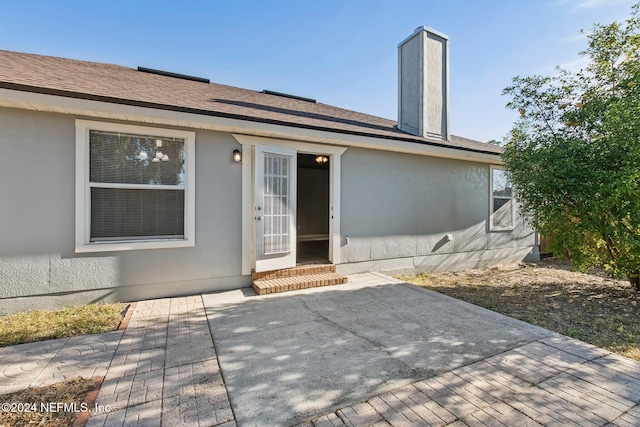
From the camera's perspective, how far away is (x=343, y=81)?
31.7 feet

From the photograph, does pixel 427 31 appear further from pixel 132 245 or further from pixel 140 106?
pixel 132 245

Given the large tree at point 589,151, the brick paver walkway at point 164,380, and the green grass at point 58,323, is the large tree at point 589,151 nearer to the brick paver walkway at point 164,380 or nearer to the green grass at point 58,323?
the brick paver walkway at point 164,380

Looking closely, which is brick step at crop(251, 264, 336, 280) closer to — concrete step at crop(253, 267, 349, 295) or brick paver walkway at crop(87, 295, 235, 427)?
concrete step at crop(253, 267, 349, 295)

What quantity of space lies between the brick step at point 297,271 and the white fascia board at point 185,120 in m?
2.40

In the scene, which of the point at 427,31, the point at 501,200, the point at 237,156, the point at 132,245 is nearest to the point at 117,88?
the point at 237,156

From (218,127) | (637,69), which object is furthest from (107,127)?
(637,69)

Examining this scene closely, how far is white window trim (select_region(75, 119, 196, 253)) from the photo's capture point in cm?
390

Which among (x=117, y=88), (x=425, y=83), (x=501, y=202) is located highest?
(x=425, y=83)

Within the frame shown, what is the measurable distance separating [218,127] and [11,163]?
2617mm

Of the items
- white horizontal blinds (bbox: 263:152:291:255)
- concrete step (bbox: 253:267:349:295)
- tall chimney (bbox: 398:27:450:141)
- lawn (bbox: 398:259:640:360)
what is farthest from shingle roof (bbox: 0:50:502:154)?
lawn (bbox: 398:259:640:360)

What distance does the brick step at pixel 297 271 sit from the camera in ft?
16.3

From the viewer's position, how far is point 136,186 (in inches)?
167

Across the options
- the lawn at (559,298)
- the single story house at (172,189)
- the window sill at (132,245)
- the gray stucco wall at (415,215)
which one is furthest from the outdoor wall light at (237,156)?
the lawn at (559,298)

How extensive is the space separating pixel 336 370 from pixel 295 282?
8.21 ft
